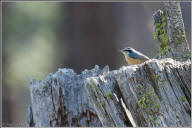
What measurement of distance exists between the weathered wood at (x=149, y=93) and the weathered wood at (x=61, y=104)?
75 centimetres

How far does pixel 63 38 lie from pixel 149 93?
967 centimetres

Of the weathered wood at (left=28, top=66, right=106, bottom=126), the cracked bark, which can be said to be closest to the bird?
the weathered wood at (left=28, top=66, right=106, bottom=126)

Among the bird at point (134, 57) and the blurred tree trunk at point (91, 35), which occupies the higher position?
the blurred tree trunk at point (91, 35)

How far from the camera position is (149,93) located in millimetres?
4086

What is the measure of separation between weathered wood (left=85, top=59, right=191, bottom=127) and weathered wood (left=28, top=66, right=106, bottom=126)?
0.75 meters

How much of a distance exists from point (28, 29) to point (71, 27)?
2.97 m

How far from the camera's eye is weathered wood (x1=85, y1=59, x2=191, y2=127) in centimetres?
404

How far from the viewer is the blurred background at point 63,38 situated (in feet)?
39.6

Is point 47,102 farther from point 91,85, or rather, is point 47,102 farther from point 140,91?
point 140,91

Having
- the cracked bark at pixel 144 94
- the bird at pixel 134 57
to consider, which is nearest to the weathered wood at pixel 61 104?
the cracked bark at pixel 144 94

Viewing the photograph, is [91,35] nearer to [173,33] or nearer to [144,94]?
[173,33]

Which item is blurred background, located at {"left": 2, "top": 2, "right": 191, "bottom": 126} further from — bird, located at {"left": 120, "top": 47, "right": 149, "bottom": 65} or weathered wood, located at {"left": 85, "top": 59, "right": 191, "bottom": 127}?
weathered wood, located at {"left": 85, "top": 59, "right": 191, "bottom": 127}

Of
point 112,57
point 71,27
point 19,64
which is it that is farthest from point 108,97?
point 19,64

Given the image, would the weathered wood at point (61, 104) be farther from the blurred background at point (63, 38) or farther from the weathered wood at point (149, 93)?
the blurred background at point (63, 38)
